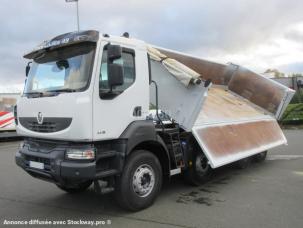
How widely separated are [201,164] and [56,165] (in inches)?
127

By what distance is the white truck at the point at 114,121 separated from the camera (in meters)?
5.37

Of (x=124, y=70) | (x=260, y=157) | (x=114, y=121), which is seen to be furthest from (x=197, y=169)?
(x=260, y=157)

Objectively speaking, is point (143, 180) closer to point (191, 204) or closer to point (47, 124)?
point (191, 204)

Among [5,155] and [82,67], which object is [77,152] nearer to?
[82,67]

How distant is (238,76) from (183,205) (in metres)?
5.02

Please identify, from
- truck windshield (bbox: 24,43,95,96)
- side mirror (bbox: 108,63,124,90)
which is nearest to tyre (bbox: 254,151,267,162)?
side mirror (bbox: 108,63,124,90)

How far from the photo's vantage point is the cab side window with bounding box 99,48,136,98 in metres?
5.50

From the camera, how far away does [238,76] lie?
33.7 feet

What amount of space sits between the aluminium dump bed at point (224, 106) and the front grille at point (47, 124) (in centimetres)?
213

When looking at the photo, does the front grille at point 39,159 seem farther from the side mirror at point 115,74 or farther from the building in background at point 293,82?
the building in background at point 293,82

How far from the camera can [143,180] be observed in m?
6.05

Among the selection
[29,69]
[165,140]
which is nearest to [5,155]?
[29,69]

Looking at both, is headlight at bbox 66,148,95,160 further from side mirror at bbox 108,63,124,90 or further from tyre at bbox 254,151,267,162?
tyre at bbox 254,151,267,162

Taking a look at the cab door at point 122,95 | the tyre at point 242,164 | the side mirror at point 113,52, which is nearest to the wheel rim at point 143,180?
the cab door at point 122,95
